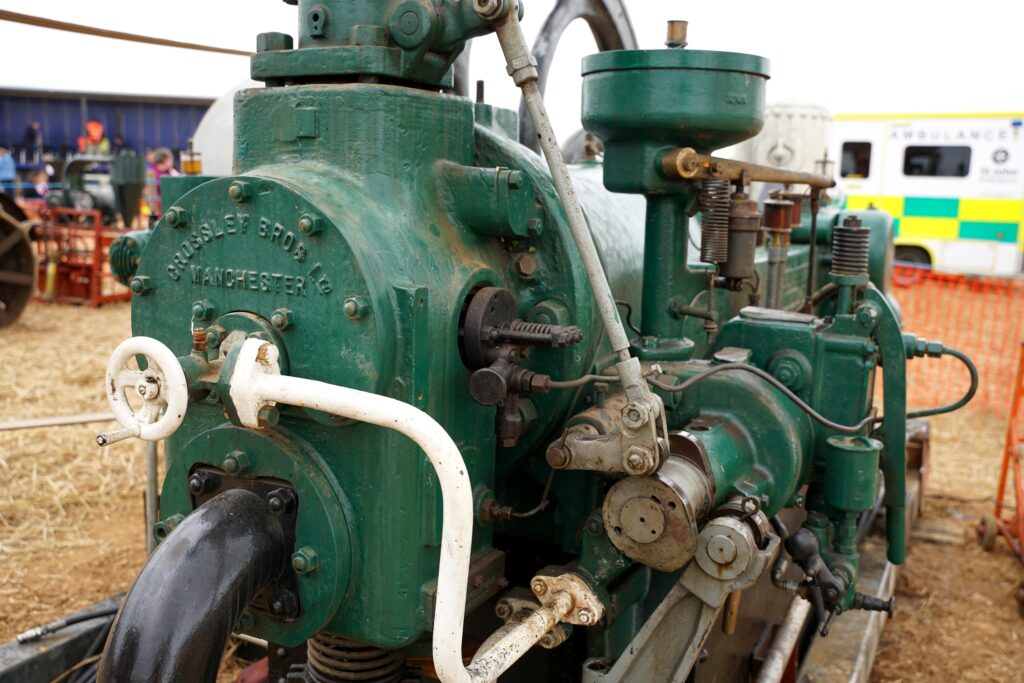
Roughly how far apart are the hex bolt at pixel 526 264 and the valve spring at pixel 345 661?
2.64 ft

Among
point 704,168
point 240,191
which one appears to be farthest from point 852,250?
point 240,191

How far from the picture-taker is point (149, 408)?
138 cm

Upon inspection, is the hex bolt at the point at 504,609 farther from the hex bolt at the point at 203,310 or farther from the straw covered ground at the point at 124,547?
the straw covered ground at the point at 124,547

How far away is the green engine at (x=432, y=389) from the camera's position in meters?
1.41

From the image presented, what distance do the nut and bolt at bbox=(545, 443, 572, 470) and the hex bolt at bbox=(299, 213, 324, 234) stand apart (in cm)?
57

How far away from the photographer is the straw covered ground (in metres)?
3.42

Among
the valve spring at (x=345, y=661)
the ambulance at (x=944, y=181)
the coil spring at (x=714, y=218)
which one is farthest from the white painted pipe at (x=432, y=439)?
the ambulance at (x=944, y=181)

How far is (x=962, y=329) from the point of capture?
407 inches

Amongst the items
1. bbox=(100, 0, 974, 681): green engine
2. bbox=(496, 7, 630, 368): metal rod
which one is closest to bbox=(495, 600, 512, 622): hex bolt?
bbox=(100, 0, 974, 681): green engine

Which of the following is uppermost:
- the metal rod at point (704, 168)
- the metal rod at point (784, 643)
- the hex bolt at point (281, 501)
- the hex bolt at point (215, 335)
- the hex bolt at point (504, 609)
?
the metal rod at point (704, 168)

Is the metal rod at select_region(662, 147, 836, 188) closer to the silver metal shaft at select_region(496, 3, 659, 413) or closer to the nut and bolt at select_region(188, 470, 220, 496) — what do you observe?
the silver metal shaft at select_region(496, 3, 659, 413)

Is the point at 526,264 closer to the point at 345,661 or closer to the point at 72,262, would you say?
the point at 345,661

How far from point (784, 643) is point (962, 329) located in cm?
891

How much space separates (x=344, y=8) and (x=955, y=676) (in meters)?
3.12
